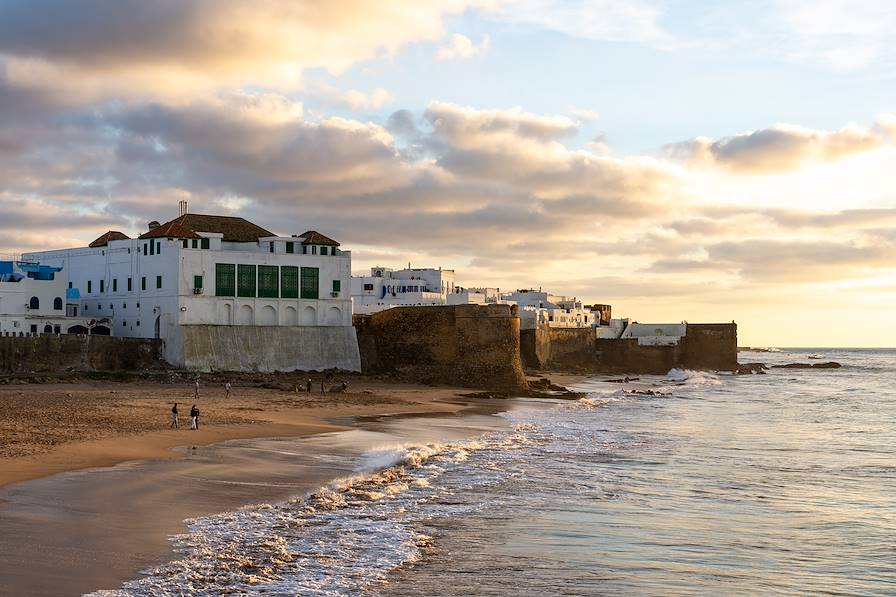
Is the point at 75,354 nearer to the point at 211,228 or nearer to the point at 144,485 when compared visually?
the point at 211,228

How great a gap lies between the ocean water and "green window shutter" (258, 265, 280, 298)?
24.3 meters

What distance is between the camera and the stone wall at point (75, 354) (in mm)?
44938

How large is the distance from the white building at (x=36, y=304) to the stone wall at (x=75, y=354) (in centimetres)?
344

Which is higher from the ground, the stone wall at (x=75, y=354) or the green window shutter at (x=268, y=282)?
the green window shutter at (x=268, y=282)

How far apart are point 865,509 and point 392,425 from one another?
1735cm

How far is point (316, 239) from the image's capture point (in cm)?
5553

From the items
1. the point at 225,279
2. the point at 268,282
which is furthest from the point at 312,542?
the point at 268,282

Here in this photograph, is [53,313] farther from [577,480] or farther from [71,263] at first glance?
[577,480]

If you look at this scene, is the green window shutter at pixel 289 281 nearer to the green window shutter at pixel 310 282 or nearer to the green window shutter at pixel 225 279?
the green window shutter at pixel 310 282

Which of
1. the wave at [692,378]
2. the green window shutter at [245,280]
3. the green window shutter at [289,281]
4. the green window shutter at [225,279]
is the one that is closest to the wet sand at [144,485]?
the green window shutter at [225,279]

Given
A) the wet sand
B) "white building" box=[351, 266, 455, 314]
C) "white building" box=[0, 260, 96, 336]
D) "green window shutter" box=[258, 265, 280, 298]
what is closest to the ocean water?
the wet sand

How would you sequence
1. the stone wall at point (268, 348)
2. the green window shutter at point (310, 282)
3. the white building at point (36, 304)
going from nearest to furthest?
the stone wall at point (268, 348)
the white building at point (36, 304)
the green window shutter at point (310, 282)

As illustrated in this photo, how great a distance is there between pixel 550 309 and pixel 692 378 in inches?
843

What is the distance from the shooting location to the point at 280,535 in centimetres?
1498
